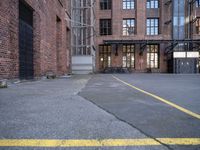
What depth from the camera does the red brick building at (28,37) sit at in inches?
422

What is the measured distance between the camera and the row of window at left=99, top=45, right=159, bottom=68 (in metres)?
45.8

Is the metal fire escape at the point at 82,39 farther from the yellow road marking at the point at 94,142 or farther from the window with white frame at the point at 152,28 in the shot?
the yellow road marking at the point at 94,142

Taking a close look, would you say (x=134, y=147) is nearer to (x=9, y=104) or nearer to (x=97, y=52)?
(x=9, y=104)

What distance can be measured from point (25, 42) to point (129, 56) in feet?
110

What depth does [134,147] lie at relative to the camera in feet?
9.79

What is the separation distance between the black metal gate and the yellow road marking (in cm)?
994

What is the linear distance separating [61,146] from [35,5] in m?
12.7

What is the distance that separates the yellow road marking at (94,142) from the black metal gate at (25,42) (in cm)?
994

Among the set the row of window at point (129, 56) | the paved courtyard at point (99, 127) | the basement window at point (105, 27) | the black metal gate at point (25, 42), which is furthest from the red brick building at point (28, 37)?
the basement window at point (105, 27)

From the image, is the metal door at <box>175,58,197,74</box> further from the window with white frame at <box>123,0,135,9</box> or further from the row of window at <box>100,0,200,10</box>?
the window with white frame at <box>123,0,135,9</box>

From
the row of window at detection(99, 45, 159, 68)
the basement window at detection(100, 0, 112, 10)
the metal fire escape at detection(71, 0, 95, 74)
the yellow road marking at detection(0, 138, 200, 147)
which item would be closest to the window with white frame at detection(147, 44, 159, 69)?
the row of window at detection(99, 45, 159, 68)

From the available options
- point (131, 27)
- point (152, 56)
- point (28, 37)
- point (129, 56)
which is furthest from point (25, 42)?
point (152, 56)

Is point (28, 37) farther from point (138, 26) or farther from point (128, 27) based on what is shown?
point (128, 27)

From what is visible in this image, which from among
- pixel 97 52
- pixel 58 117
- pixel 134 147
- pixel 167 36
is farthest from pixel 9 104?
pixel 167 36
